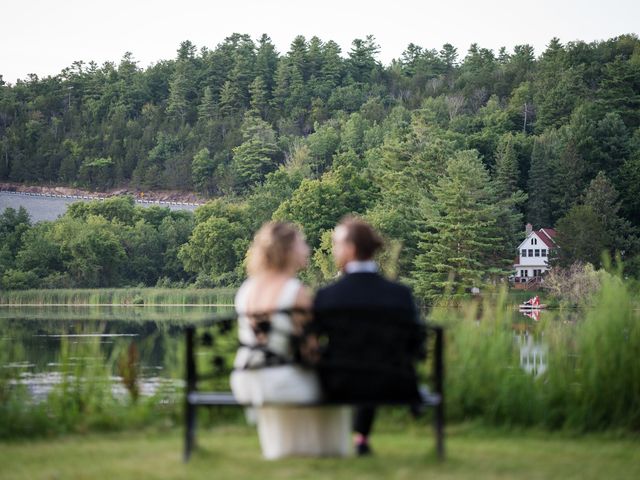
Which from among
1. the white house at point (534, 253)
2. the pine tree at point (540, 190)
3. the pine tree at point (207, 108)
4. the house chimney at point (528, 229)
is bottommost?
the white house at point (534, 253)

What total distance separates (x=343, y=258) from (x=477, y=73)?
4877 inches

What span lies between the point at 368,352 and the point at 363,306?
0.20 meters

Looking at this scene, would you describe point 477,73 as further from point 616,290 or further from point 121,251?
point 616,290

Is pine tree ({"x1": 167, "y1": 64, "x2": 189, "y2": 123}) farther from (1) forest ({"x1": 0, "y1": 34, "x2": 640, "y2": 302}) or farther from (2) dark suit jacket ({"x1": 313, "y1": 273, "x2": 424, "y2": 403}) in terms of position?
(2) dark suit jacket ({"x1": 313, "y1": 273, "x2": 424, "y2": 403})

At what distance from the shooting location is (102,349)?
24.6 meters

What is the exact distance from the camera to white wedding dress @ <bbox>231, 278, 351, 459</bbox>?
5.28m

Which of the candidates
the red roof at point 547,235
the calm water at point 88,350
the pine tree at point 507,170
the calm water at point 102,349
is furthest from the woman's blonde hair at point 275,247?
the pine tree at point 507,170

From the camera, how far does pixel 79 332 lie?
34844 millimetres

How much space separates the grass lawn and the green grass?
192 ft

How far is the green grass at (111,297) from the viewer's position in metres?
65.9

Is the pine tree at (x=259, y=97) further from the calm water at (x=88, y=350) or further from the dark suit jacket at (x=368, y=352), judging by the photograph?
the dark suit jacket at (x=368, y=352)

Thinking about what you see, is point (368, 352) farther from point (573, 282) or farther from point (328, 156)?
point (328, 156)

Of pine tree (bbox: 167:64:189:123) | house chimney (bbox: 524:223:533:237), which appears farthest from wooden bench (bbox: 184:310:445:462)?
pine tree (bbox: 167:64:189:123)

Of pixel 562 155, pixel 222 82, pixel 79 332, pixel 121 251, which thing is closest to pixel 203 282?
pixel 121 251
